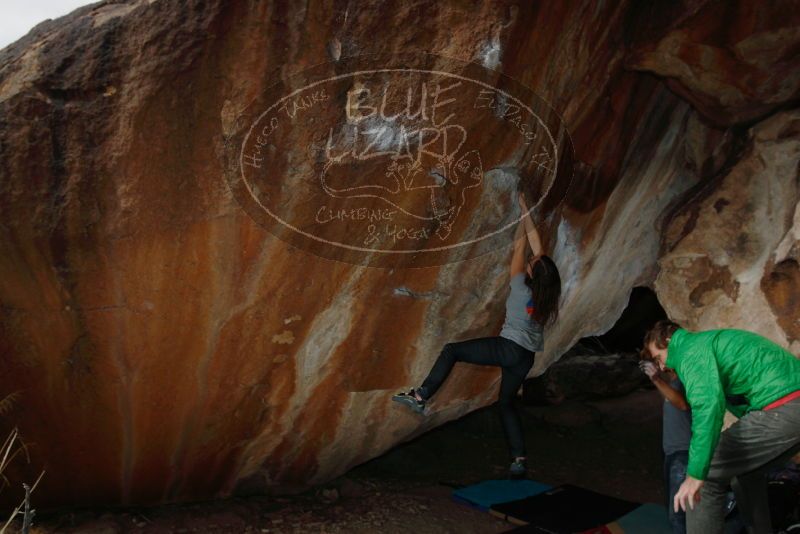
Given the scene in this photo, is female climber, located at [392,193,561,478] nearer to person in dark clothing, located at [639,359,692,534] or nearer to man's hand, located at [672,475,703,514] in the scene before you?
person in dark clothing, located at [639,359,692,534]

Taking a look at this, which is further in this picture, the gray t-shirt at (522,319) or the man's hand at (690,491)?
the gray t-shirt at (522,319)

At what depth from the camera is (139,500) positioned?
3.67 metres

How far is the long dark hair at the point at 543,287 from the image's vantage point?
3.45m

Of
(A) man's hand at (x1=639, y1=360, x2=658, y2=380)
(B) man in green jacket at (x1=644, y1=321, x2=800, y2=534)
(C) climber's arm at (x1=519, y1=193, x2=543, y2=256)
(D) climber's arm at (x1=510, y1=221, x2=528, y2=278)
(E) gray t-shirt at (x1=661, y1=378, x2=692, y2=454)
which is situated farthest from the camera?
(D) climber's arm at (x1=510, y1=221, x2=528, y2=278)

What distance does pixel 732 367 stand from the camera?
2543 millimetres

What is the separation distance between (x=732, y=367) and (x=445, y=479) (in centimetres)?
244

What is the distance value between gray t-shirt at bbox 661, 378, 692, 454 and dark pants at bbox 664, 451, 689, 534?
1.1 inches

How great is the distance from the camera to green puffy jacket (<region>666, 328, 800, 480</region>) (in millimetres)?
2430

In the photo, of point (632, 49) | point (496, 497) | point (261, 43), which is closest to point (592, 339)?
point (496, 497)

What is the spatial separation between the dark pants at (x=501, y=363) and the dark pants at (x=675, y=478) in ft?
2.46

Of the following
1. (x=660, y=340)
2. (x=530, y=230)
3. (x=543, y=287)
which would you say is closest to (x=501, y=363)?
(x=543, y=287)

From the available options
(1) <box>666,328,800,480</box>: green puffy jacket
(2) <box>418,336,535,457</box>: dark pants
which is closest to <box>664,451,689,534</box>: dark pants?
(1) <box>666,328,800,480</box>: green puffy jacket

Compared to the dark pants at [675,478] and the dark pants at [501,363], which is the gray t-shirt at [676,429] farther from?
the dark pants at [501,363]

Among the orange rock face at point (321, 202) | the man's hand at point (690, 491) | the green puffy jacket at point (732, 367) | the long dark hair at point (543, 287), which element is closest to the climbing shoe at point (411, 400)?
the orange rock face at point (321, 202)
